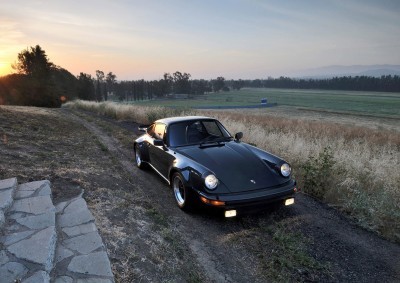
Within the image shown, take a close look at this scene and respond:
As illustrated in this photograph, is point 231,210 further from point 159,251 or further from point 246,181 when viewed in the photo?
point 159,251

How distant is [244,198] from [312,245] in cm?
118

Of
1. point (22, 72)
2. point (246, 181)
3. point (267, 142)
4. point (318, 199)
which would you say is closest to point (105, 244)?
point (246, 181)

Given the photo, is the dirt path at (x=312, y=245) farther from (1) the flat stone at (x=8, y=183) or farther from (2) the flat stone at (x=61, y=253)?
(1) the flat stone at (x=8, y=183)

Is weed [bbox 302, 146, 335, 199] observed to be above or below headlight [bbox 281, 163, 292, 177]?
below

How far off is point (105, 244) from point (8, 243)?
106 cm

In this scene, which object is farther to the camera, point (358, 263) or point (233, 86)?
point (233, 86)

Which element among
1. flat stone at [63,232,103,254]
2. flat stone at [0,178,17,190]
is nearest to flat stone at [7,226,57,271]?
flat stone at [63,232,103,254]

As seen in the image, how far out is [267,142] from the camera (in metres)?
10.1

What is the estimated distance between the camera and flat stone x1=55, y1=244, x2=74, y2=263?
10.3ft

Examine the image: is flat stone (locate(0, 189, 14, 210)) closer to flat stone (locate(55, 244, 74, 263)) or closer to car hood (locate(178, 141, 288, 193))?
flat stone (locate(55, 244, 74, 263))

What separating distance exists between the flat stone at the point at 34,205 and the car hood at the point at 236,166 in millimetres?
2396

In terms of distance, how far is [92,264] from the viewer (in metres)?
3.07

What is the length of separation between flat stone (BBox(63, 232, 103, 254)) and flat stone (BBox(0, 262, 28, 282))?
0.56 m

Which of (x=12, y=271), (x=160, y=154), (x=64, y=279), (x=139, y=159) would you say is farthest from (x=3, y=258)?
(x=139, y=159)
